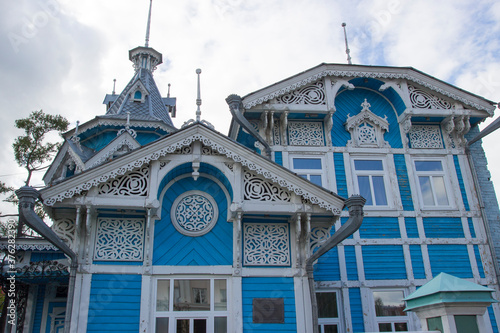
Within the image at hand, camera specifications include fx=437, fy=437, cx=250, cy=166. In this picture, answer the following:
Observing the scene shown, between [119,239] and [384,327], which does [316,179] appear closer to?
[384,327]

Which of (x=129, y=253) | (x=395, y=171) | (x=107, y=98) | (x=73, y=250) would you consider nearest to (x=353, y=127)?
(x=395, y=171)

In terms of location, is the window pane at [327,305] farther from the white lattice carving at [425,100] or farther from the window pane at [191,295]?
the white lattice carving at [425,100]

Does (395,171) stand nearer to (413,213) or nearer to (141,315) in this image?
(413,213)

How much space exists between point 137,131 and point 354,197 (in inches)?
414

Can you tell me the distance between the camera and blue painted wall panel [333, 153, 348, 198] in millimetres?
13320

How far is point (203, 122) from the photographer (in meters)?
10.3

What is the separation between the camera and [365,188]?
13570 millimetres

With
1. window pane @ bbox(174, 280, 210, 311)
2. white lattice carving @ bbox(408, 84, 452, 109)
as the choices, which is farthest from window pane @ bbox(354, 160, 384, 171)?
window pane @ bbox(174, 280, 210, 311)

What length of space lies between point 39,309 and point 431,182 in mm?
12706

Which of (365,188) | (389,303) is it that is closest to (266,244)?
(389,303)

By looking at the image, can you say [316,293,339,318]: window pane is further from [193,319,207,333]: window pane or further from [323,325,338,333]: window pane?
[193,319,207,333]: window pane

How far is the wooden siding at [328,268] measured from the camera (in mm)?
12148

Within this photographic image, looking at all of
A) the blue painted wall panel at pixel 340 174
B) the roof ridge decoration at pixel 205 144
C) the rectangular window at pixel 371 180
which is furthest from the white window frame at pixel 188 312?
the rectangular window at pixel 371 180

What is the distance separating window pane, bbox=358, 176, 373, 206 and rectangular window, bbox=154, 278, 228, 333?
568cm
